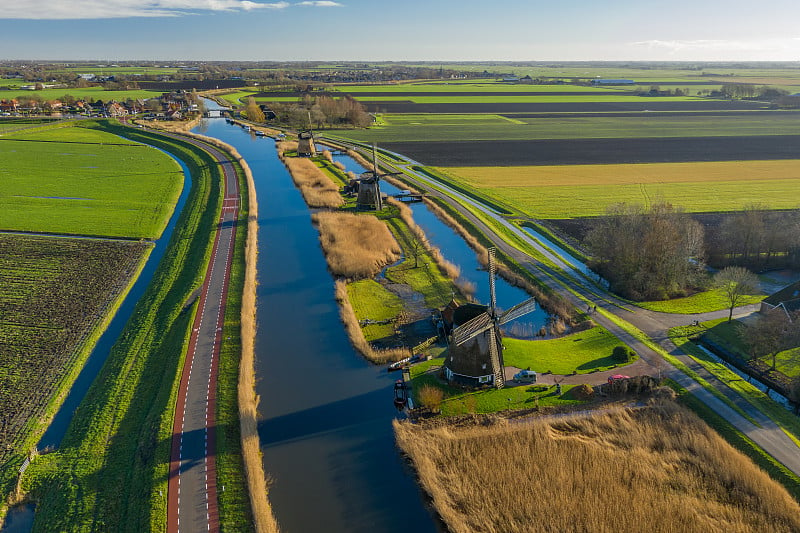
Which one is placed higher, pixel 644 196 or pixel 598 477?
pixel 644 196

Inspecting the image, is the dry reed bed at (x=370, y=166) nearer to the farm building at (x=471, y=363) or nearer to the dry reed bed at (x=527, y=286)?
the dry reed bed at (x=527, y=286)

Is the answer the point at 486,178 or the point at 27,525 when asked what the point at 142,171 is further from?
the point at 27,525

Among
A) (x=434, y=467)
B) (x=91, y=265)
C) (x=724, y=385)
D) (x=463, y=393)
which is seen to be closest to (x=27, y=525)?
(x=434, y=467)

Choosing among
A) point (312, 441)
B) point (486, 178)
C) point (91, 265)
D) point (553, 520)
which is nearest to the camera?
point (553, 520)

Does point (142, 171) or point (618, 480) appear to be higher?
point (142, 171)

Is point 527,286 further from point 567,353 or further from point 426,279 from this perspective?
point 567,353

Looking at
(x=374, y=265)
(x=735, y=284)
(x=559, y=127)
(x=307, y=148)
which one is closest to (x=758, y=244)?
(x=735, y=284)
